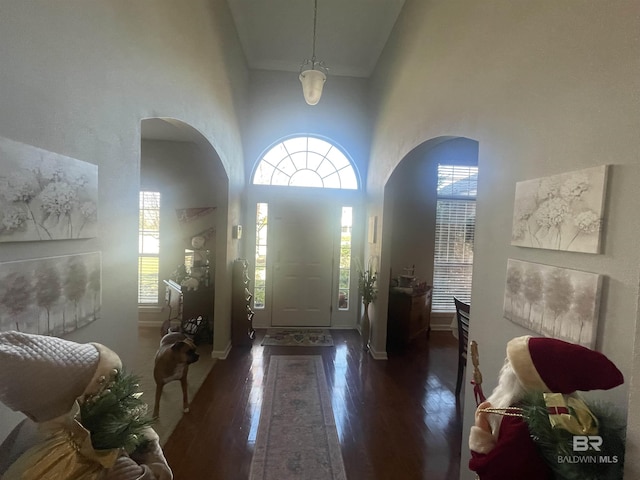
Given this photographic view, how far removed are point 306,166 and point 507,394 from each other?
13.3 feet

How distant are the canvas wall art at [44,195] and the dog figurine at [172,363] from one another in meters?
1.49

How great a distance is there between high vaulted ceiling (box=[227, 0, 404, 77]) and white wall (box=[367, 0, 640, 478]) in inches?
46.3

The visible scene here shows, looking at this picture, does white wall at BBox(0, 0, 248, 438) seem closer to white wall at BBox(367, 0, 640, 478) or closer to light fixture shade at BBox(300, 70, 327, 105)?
light fixture shade at BBox(300, 70, 327, 105)

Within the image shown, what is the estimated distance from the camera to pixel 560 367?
807 millimetres


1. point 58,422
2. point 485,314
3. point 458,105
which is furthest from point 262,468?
point 458,105

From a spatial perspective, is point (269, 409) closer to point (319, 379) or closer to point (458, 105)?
point (319, 379)

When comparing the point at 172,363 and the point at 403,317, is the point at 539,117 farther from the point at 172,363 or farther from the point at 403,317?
the point at 403,317

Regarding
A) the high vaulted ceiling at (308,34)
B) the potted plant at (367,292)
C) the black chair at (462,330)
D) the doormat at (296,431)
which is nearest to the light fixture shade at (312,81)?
the high vaulted ceiling at (308,34)

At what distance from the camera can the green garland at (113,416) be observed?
2.47ft

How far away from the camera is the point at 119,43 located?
133cm

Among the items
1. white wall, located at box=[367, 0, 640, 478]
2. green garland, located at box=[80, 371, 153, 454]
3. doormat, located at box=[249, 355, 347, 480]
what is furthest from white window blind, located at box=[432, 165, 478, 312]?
green garland, located at box=[80, 371, 153, 454]

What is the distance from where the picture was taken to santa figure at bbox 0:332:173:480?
25.6 inches

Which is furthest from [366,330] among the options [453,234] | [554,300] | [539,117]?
[539,117]

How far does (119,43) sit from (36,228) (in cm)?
94
